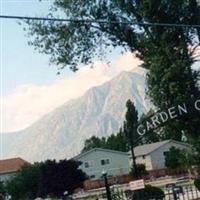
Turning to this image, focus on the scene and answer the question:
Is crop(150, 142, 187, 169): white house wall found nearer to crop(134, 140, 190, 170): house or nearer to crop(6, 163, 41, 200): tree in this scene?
crop(134, 140, 190, 170): house

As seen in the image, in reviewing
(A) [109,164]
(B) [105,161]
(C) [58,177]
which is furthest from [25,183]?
(A) [109,164]

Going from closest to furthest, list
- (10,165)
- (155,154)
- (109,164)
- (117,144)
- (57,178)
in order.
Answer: (57,178), (155,154), (109,164), (117,144), (10,165)

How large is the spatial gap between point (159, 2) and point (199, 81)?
14.4 ft

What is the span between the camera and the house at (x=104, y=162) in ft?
340

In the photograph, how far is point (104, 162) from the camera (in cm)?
10362

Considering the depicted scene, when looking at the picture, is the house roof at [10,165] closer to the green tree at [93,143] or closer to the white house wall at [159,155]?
the green tree at [93,143]

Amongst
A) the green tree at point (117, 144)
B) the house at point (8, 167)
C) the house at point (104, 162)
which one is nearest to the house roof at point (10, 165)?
the house at point (8, 167)

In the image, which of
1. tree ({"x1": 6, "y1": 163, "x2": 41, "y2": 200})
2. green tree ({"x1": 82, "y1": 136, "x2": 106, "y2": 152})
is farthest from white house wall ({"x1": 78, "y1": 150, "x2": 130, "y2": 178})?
tree ({"x1": 6, "y1": 163, "x2": 41, "y2": 200})

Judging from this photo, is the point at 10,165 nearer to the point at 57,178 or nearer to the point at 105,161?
the point at 105,161

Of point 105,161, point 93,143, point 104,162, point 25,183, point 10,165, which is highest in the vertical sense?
point 93,143

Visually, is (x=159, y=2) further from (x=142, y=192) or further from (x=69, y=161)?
(x=69, y=161)

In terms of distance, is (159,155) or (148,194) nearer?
(148,194)

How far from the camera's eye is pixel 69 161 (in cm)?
4844

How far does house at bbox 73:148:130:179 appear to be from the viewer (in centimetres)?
10356
